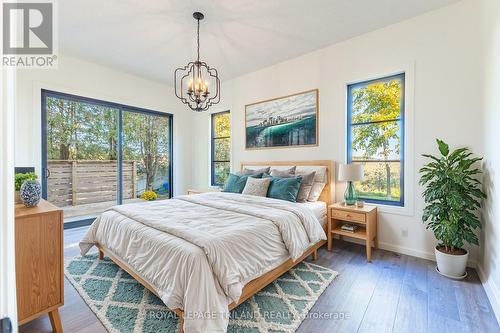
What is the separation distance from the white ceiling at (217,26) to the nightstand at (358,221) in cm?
236

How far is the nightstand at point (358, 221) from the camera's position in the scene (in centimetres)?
273

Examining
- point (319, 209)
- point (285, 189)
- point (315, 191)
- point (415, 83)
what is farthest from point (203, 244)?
point (415, 83)

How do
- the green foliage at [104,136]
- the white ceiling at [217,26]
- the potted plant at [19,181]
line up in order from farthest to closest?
1. the green foliage at [104,136]
2. the white ceiling at [217,26]
3. the potted plant at [19,181]

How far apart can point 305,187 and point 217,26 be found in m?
2.45

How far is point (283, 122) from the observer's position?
404cm

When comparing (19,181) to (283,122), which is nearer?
(19,181)

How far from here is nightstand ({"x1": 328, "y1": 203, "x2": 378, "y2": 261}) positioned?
8.95 feet

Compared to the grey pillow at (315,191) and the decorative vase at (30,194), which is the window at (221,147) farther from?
the decorative vase at (30,194)

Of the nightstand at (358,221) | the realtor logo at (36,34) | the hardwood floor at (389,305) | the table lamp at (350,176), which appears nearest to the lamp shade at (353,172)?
the table lamp at (350,176)

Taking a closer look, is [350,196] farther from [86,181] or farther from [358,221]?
[86,181]

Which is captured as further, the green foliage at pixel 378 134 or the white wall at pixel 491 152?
the green foliage at pixel 378 134

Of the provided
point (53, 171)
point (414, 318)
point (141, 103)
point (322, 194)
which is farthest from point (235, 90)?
point (414, 318)

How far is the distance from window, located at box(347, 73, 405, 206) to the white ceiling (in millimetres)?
788

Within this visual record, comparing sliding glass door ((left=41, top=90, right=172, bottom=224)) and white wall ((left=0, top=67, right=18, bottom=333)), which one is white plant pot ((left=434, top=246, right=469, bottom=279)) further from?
sliding glass door ((left=41, top=90, right=172, bottom=224))
